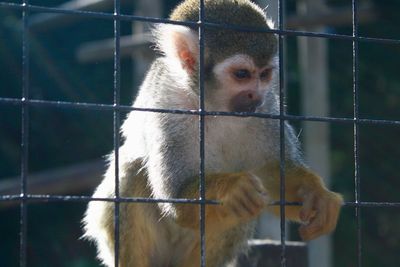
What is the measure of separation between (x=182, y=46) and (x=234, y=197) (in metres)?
1.06

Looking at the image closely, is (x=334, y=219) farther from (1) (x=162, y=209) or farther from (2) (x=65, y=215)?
(2) (x=65, y=215)

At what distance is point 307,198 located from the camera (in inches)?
136

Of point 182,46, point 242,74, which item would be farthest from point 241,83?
point 182,46

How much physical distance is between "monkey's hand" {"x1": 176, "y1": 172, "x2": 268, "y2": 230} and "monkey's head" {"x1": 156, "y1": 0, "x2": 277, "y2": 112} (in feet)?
1.55

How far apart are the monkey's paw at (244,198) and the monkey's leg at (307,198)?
36 cm

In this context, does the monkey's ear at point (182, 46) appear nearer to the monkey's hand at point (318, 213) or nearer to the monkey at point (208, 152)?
the monkey at point (208, 152)

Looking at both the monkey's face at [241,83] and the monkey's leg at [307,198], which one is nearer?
the monkey's leg at [307,198]

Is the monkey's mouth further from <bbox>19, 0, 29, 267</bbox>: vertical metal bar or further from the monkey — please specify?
<bbox>19, 0, 29, 267</bbox>: vertical metal bar

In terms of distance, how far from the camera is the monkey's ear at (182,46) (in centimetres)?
385

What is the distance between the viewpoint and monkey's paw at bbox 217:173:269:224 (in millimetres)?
3094

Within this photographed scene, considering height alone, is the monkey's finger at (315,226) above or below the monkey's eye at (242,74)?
below

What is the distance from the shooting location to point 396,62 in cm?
901

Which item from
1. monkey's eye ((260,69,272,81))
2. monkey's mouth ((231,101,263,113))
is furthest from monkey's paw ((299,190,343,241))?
monkey's eye ((260,69,272,81))

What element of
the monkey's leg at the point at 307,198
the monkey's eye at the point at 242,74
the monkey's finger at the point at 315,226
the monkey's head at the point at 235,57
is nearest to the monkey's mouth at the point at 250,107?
the monkey's head at the point at 235,57
